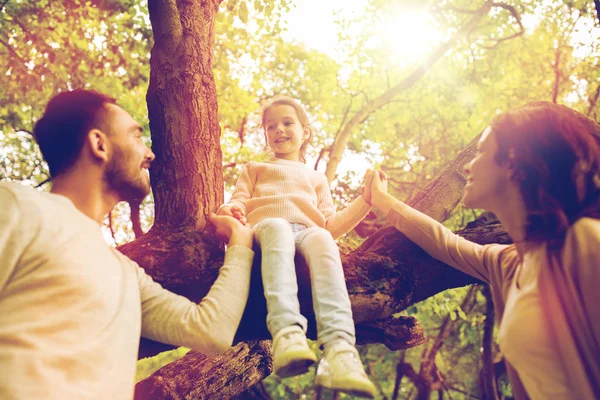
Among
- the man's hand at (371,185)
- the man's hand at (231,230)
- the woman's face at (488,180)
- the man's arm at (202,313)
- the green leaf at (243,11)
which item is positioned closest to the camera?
the man's arm at (202,313)

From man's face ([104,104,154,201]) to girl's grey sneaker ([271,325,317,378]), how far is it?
105 cm

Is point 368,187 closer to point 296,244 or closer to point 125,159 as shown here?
point 296,244

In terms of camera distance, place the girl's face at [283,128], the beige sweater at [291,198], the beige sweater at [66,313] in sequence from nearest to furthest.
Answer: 1. the beige sweater at [66,313]
2. the beige sweater at [291,198]
3. the girl's face at [283,128]

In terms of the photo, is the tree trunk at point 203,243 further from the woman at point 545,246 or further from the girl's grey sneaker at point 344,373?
the woman at point 545,246

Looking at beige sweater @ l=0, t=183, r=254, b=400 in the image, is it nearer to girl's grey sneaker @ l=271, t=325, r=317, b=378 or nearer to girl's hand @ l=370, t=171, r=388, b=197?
girl's grey sneaker @ l=271, t=325, r=317, b=378

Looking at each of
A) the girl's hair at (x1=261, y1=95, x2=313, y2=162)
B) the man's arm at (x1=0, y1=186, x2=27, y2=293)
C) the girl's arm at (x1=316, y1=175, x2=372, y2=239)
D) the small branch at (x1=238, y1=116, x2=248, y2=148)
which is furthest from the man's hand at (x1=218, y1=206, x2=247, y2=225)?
the small branch at (x1=238, y1=116, x2=248, y2=148)

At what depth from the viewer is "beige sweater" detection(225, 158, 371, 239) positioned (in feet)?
10.2

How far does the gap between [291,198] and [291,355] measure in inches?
59.2

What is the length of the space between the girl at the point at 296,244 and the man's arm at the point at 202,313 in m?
0.15

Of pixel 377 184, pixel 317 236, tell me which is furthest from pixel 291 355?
pixel 377 184

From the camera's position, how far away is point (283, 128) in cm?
351

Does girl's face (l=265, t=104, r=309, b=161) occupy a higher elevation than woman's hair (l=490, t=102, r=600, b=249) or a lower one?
higher

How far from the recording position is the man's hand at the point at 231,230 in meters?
2.41

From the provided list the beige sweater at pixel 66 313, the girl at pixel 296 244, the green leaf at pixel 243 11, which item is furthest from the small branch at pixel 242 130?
the beige sweater at pixel 66 313
